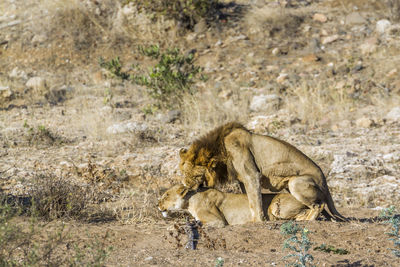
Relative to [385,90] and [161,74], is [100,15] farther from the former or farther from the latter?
[385,90]

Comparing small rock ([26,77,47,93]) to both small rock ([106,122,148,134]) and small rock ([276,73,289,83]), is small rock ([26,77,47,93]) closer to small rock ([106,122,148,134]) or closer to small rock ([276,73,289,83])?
small rock ([106,122,148,134])

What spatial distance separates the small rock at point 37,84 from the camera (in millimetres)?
16156

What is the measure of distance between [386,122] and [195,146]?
714cm

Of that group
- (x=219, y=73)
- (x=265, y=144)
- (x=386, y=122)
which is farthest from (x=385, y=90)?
(x=265, y=144)

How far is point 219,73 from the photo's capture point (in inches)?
679

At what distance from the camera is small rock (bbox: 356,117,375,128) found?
1208 cm

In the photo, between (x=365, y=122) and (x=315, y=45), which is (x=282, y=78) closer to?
(x=315, y=45)

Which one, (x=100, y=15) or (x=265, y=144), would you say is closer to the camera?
(x=265, y=144)

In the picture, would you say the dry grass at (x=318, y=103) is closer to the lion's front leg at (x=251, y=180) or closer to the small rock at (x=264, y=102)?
the small rock at (x=264, y=102)

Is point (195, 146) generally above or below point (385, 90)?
above

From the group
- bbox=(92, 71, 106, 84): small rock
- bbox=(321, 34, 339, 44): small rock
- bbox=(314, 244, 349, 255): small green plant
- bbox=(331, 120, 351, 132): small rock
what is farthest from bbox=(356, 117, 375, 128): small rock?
bbox=(92, 71, 106, 84): small rock

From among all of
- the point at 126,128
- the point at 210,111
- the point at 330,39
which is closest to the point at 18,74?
the point at 126,128

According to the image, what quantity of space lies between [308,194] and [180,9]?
1399 cm

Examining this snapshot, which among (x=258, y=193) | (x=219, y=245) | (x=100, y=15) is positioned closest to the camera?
(x=219, y=245)
